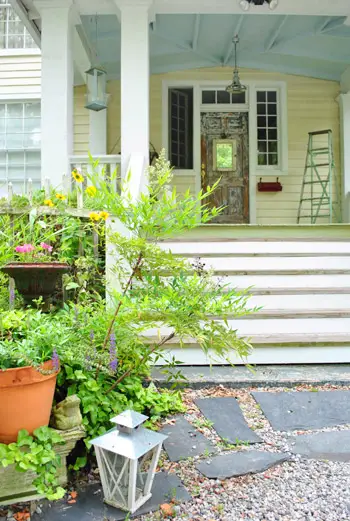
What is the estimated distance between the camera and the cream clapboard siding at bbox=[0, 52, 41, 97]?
23.0ft

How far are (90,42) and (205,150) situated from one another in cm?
237

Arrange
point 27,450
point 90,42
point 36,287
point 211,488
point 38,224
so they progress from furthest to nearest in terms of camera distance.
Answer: point 90,42
point 38,224
point 36,287
point 211,488
point 27,450

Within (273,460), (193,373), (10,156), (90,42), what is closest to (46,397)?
(273,460)

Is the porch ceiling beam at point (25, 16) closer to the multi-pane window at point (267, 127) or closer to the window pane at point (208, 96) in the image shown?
the window pane at point (208, 96)

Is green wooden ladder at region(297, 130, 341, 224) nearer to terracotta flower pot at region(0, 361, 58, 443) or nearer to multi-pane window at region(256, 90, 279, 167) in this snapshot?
multi-pane window at region(256, 90, 279, 167)

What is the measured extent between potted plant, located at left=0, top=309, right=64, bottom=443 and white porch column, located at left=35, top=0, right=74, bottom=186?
2803 mm

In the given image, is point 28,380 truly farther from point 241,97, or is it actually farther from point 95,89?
point 241,97

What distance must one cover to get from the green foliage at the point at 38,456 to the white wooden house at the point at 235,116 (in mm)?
1422

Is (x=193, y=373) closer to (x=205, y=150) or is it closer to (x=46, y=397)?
(x=46, y=397)

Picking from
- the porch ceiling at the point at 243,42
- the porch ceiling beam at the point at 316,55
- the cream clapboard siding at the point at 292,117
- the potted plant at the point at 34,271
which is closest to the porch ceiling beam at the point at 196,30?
the porch ceiling at the point at 243,42

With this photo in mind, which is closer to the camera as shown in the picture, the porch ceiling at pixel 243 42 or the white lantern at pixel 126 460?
the white lantern at pixel 126 460

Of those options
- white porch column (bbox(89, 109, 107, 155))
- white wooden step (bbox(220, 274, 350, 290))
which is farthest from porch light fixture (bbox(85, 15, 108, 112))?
white wooden step (bbox(220, 274, 350, 290))

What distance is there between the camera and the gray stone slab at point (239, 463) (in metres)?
1.79

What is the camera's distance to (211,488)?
1702mm
